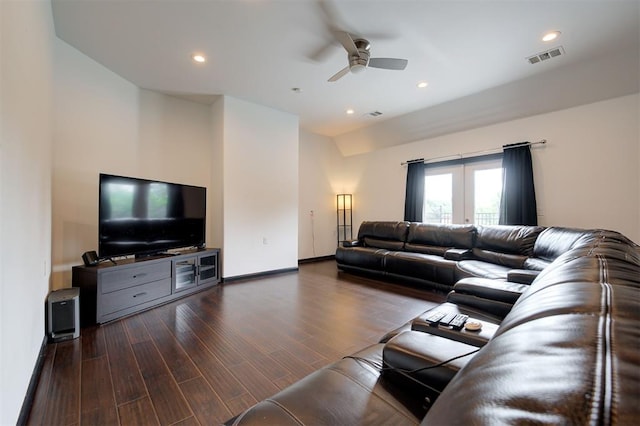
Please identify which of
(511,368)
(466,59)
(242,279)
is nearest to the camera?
(511,368)

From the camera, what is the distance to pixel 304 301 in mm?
3400

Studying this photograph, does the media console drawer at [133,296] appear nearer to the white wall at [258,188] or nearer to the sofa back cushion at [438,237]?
the white wall at [258,188]

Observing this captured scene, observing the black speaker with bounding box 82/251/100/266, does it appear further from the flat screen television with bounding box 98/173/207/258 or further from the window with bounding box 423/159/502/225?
the window with bounding box 423/159/502/225

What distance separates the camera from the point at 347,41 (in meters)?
2.68

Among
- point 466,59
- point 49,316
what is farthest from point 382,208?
point 49,316

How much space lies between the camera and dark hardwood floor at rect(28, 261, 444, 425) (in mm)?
1568

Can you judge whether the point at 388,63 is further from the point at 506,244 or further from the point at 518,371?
the point at 518,371

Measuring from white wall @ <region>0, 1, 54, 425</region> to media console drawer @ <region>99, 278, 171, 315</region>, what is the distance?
522 millimetres

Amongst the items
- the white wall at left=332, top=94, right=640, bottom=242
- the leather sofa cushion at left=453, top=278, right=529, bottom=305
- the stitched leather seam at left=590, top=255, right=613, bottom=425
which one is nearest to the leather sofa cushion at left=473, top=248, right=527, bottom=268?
the white wall at left=332, top=94, right=640, bottom=242

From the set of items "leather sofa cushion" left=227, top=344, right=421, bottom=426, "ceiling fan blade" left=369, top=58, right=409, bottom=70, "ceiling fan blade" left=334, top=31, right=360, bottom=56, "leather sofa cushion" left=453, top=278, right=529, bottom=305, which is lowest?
"leather sofa cushion" left=227, top=344, right=421, bottom=426

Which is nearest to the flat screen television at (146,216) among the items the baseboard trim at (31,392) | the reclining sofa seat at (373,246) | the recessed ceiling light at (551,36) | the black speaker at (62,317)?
the black speaker at (62,317)

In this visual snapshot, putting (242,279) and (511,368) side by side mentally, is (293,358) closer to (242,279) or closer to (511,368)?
(511,368)

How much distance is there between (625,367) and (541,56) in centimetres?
416

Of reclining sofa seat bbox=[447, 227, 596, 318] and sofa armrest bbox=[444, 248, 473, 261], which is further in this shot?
sofa armrest bbox=[444, 248, 473, 261]
